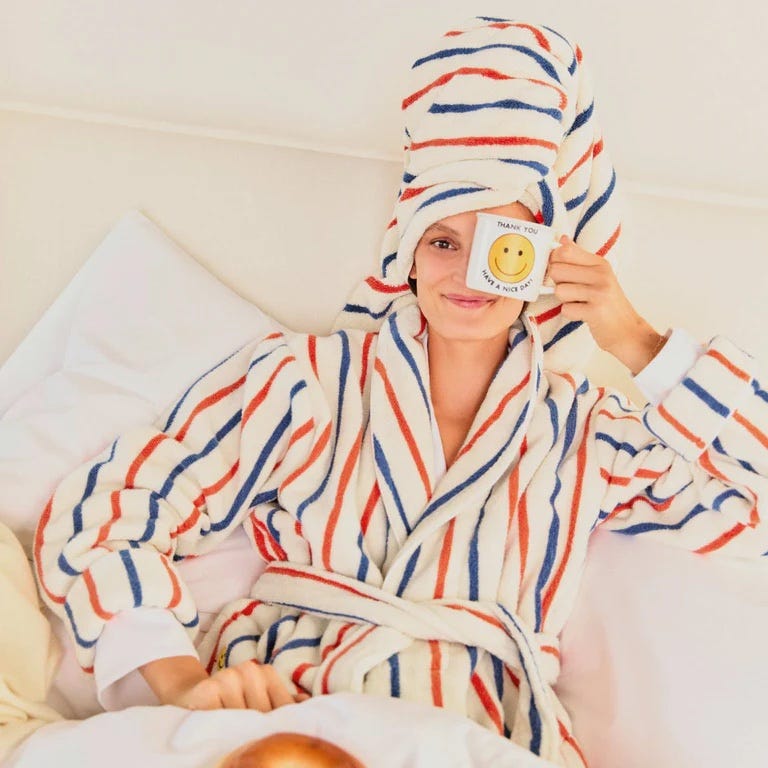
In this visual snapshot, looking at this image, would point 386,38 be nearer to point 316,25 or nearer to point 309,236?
point 316,25

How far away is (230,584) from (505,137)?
0.64 m

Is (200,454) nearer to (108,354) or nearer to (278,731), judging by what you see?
(108,354)

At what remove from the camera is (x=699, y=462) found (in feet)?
3.28

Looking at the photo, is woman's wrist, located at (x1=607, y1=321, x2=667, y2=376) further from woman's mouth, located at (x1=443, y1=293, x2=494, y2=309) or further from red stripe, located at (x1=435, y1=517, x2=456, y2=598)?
red stripe, located at (x1=435, y1=517, x2=456, y2=598)

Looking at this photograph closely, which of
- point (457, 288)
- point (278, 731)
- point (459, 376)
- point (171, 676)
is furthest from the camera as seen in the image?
point (459, 376)

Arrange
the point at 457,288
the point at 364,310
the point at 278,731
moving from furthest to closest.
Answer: the point at 364,310 → the point at 457,288 → the point at 278,731

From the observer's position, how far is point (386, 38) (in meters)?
1.33

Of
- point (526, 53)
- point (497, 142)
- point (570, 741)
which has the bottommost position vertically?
point (570, 741)

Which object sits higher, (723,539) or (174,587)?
(723,539)

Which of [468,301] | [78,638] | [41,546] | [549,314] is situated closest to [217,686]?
[78,638]

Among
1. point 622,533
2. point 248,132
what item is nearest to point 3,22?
point 248,132

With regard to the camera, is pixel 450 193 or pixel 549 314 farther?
pixel 549 314

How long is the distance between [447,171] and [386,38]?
17.0 inches

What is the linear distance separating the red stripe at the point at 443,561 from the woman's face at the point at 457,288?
236 mm
